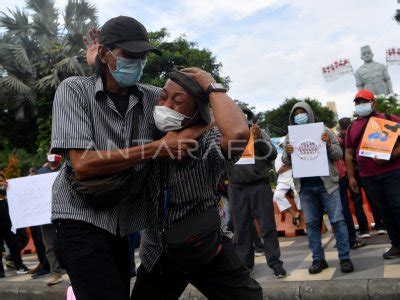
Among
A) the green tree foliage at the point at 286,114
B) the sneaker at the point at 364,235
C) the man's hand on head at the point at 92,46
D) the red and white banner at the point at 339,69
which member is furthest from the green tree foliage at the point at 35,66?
the green tree foliage at the point at 286,114

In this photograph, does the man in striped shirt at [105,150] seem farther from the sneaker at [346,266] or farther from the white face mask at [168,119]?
the sneaker at [346,266]

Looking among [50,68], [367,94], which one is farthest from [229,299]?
[50,68]

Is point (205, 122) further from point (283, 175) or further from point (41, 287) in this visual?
point (283, 175)

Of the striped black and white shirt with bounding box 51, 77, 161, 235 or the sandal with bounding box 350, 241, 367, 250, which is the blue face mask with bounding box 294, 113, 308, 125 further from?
the striped black and white shirt with bounding box 51, 77, 161, 235

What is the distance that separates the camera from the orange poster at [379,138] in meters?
5.16

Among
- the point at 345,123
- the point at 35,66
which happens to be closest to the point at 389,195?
the point at 345,123

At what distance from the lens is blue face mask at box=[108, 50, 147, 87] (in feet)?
7.65

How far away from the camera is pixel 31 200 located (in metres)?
6.68

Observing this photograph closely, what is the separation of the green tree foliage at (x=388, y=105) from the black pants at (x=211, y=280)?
13.2m

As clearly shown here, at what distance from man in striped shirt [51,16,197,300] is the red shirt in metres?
3.57

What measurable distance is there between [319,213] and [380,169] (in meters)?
0.78

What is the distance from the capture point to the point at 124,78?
7.76ft

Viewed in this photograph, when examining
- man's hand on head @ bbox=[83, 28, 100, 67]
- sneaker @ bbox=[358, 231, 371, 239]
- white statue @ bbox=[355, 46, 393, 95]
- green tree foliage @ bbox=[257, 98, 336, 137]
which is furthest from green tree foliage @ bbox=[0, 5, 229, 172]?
green tree foliage @ bbox=[257, 98, 336, 137]

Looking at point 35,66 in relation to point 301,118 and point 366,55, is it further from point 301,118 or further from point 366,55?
point 301,118
